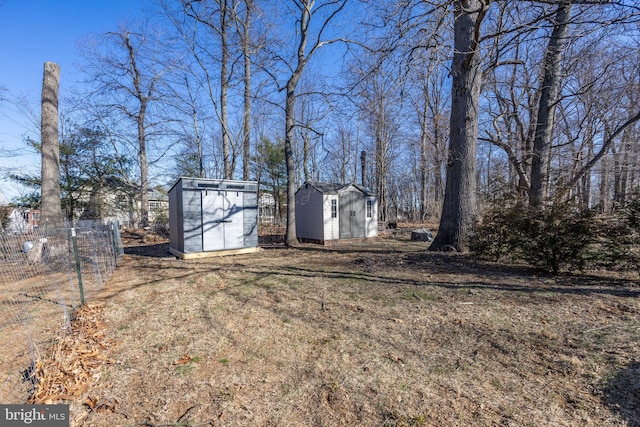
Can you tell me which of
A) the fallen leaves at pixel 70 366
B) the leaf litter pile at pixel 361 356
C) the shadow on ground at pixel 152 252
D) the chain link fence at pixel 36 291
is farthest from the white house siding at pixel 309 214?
the fallen leaves at pixel 70 366

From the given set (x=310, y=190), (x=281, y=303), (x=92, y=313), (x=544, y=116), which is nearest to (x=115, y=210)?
(x=310, y=190)

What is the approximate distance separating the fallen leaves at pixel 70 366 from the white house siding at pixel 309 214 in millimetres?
9381

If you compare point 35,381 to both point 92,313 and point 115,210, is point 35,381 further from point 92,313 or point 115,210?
point 115,210

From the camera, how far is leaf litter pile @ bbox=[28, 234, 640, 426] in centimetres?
206

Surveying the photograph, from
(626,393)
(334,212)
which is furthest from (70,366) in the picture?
(334,212)

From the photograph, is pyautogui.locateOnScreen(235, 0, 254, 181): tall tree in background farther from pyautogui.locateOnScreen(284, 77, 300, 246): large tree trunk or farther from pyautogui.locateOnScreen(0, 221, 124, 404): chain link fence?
pyautogui.locateOnScreen(0, 221, 124, 404): chain link fence

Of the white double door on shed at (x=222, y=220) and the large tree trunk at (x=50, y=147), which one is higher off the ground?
the large tree trunk at (x=50, y=147)

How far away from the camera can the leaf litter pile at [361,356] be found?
6.77 feet

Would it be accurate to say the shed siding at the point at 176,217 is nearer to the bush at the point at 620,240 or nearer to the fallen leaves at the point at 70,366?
the fallen leaves at the point at 70,366

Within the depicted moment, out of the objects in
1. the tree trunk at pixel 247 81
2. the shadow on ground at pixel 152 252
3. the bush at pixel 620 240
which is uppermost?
the tree trunk at pixel 247 81

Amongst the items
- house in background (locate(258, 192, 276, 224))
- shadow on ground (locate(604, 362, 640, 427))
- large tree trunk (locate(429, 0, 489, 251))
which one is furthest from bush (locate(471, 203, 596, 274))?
house in background (locate(258, 192, 276, 224))

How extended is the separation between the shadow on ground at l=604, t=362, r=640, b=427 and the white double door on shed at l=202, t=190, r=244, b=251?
27.8ft

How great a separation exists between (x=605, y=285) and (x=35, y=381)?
7.12m

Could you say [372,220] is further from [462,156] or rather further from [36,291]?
[36,291]
